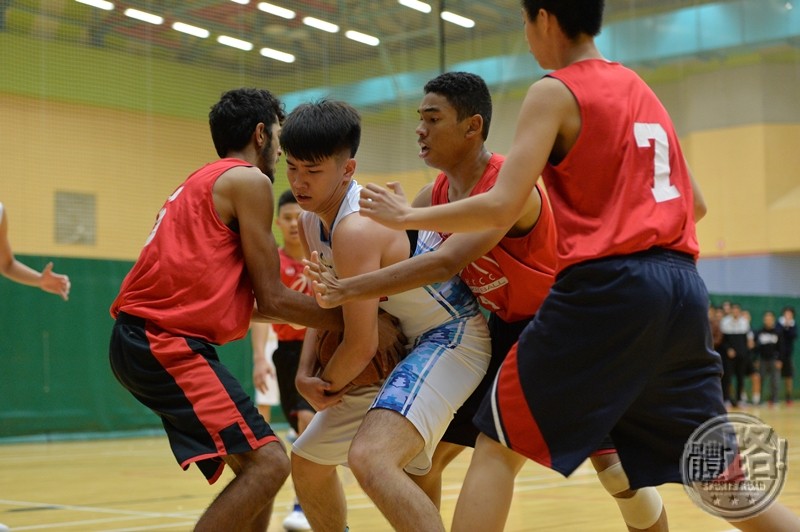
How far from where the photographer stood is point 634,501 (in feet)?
13.0

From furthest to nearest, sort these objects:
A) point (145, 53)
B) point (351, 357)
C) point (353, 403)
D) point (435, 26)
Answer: point (435, 26) < point (145, 53) < point (353, 403) < point (351, 357)

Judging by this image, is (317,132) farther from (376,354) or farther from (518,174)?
(518,174)

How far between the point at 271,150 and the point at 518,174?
1315 mm

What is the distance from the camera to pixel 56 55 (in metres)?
14.2

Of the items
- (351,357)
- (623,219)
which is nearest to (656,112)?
(623,219)

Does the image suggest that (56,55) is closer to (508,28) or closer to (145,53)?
(145,53)

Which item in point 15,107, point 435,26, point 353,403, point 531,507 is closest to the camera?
point 353,403

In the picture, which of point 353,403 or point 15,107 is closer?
point 353,403

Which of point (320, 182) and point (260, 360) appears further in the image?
point (260, 360)

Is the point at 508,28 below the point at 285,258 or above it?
above

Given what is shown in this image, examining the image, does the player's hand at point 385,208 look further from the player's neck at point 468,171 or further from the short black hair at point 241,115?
the short black hair at point 241,115

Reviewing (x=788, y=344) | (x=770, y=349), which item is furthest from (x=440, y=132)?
(x=788, y=344)

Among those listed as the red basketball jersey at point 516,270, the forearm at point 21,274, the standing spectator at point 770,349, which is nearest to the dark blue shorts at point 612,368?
the red basketball jersey at point 516,270

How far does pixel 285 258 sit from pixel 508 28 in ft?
36.4
